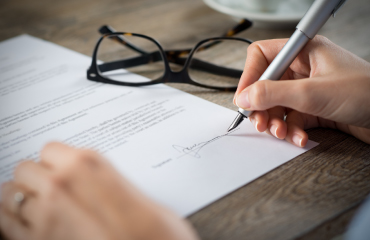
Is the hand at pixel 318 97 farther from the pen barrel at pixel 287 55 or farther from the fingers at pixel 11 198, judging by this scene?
the fingers at pixel 11 198

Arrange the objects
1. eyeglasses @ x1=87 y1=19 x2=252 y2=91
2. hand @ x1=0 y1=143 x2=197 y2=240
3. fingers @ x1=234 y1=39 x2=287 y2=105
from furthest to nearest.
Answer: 1. eyeglasses @ x1=87 y1=19 x2=252 y2=91
2. fingers @ x1=234 y1=39 x2=287 y2=105
3. hand @ x1=0 y1=143 x2=197 y2=240

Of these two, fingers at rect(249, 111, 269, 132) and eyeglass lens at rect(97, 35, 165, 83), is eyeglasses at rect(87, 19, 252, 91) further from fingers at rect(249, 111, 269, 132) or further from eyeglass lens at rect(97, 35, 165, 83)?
fingers at rect(249, 111, 269, 132)

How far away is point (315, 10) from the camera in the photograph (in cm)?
48

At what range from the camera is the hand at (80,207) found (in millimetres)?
302

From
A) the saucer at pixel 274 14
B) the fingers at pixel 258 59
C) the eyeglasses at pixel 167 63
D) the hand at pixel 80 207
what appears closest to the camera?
the hand at pixel 80 207

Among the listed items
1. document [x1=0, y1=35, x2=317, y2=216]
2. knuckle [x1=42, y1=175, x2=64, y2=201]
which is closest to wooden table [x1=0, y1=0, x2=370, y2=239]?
document [x1=0, y1=35, x2=317, y2=216]

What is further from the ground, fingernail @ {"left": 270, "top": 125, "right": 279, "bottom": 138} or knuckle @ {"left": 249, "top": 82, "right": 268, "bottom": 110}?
knuckle @ {"left": 249, "top": 82, "right": 268, "bottom": 110}

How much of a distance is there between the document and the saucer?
0.32 meters

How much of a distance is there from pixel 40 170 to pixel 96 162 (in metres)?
0.06

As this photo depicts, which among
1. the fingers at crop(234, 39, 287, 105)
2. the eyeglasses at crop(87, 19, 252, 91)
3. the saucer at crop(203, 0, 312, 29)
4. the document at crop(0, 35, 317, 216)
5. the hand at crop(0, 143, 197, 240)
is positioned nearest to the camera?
the hand at crop(0, 143, 197, 240)

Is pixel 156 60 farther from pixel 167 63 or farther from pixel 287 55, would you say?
pixel 287 55

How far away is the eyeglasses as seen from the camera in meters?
0.67

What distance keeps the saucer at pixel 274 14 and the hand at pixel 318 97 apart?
306 mm
